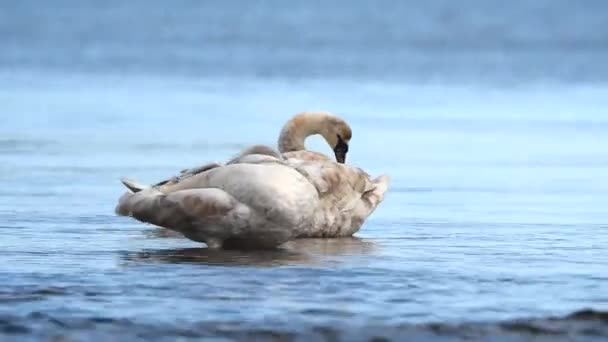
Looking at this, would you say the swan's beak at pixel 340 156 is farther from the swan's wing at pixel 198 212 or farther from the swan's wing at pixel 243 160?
the swan's wing at pixel 198 212

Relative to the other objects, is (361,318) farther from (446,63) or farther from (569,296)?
(446,63)

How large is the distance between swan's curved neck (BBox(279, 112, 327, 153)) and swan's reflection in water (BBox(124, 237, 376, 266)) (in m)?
2.67

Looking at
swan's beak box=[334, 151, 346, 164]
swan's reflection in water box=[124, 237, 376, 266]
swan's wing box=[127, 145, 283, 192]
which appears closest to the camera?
swan's reflection in water box=[124, 237, 376, 266]

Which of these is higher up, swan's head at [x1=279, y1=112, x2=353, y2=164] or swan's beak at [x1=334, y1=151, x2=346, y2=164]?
swan's head at [x1=279, y1=112, x2=353, y2=164]

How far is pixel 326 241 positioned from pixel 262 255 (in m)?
1.31

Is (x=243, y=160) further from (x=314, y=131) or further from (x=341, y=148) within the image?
(x=341, y=148)

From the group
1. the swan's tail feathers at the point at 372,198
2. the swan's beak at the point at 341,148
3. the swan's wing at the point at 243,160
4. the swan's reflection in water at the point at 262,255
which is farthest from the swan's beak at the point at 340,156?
the swan's reflection in water at the point at 262,255

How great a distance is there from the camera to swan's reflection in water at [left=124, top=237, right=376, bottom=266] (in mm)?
10070

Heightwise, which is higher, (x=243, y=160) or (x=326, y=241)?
(x=243, y=160)

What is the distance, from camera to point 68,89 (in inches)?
1255

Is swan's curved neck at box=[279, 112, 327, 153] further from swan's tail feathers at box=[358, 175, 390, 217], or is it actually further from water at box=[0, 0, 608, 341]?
swan's tail feathers at box=[358, 175, 390, 217]

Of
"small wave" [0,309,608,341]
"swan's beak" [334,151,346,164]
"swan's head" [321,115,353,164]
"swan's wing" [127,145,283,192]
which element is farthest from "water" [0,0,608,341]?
"swan's head" [321,115,353,164]

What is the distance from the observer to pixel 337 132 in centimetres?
1431

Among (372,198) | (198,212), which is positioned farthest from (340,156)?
(198,212)
